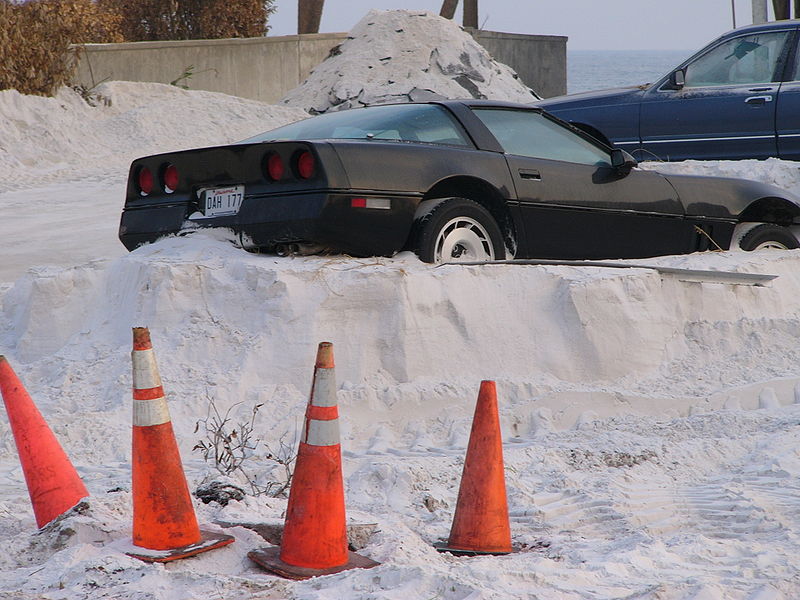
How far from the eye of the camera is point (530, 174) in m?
6.88

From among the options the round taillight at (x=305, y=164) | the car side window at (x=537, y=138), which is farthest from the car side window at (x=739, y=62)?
the round taillight at (x=305, y=164)

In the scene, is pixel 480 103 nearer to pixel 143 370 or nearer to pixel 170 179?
pixel 170 179

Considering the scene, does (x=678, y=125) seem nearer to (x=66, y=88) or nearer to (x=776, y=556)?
(x=776, y=556)

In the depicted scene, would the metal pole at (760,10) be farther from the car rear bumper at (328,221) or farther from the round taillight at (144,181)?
the round taillight at (144,181)

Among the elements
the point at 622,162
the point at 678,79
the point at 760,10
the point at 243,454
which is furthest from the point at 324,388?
the point at 760,10

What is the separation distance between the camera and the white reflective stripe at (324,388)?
3.56m

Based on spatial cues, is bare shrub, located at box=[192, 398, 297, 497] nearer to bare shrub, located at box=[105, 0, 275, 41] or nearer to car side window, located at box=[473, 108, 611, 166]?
car side window, located at box=[473, 108, 611, 166]

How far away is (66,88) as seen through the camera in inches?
722

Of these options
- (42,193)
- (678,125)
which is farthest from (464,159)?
(42,193)

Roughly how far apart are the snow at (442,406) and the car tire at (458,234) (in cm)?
19

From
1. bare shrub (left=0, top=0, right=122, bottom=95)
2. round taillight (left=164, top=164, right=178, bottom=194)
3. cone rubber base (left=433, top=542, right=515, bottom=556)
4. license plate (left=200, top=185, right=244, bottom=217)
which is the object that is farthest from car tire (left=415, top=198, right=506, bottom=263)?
bare shrub (left=0, top=0, right=122, bottom=95)

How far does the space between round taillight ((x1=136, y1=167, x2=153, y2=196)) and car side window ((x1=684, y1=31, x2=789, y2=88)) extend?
20.1 ft

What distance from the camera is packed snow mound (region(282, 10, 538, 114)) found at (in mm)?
20234

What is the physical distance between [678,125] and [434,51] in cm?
1128
